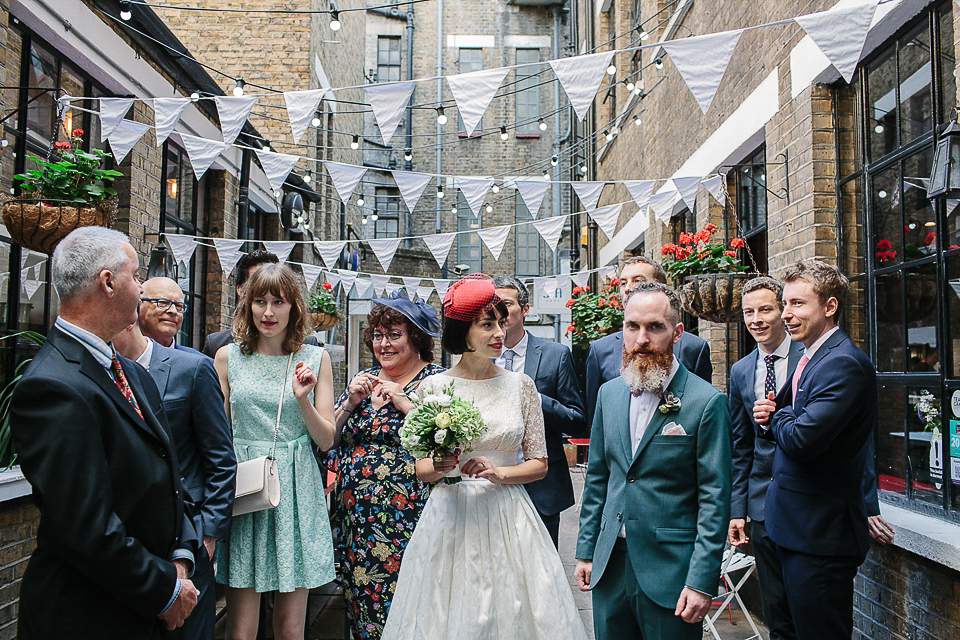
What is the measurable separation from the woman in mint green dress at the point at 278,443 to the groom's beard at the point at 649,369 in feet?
4.57

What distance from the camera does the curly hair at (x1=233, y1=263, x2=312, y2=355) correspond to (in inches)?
132

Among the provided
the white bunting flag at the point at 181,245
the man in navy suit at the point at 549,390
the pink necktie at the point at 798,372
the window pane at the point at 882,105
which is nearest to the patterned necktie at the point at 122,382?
the man in navy suit at the point at 549,390

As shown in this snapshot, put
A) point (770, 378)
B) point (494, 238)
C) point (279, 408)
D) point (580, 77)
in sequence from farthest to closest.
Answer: point (494, 238) < point (580, 77) < point (770, 378) < point (279, 408)

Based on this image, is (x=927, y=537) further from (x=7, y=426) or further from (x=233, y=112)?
→ (x=233, y=112)

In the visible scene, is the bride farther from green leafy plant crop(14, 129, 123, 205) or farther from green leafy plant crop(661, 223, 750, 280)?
green leafy plant crop(661, 223, 750, 280)

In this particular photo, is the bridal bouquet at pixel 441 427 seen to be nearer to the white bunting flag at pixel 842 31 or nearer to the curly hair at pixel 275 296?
the curly hair at pixel 275 296

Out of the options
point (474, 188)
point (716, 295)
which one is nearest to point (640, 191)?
point (474, 188)

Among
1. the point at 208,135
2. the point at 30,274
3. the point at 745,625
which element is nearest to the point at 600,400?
the point at 745,625

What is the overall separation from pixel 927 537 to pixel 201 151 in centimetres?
665

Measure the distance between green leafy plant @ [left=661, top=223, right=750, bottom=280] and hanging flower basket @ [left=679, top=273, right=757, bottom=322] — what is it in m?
0.09

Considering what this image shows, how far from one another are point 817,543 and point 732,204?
466 cm

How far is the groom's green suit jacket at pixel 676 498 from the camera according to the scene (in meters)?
2.58

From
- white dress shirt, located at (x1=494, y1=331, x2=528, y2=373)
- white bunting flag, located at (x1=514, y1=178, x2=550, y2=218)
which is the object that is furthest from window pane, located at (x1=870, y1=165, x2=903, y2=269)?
white bunting flag, located at (x1=514, y1=178, x2=550, y2=218)

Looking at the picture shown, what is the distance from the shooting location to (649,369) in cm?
A: 276
